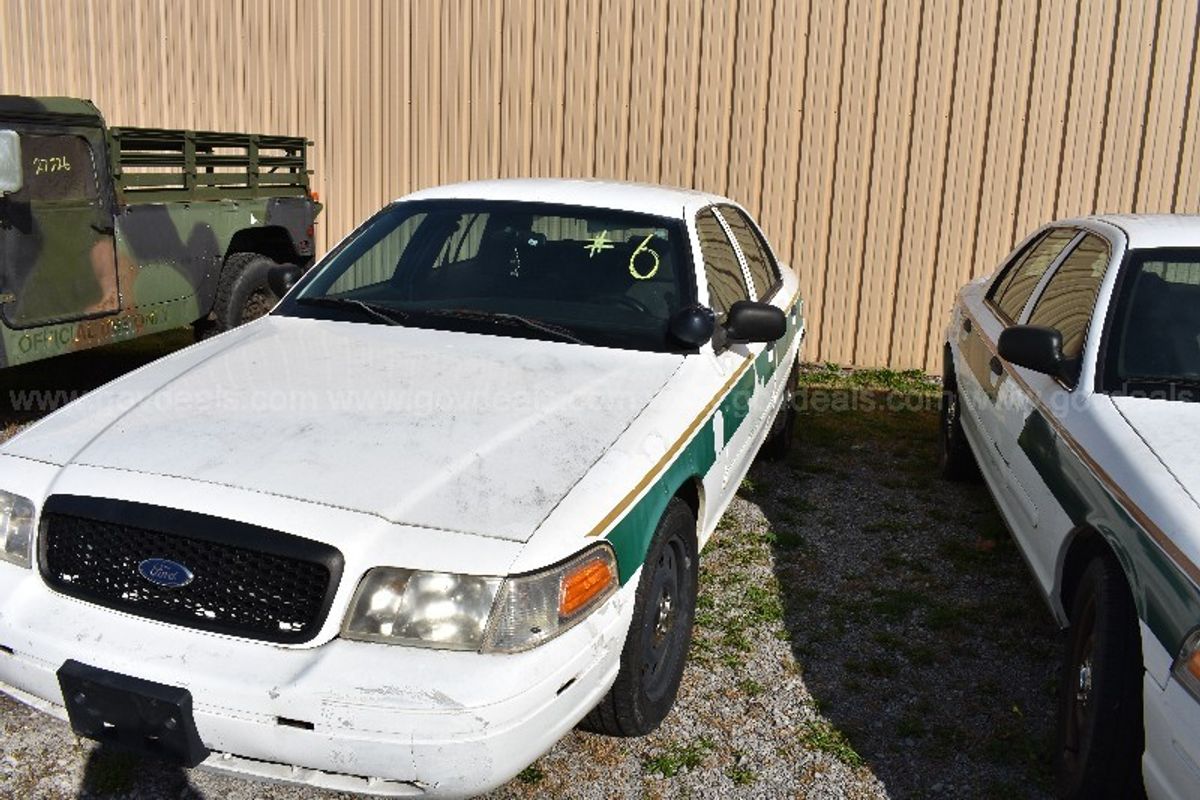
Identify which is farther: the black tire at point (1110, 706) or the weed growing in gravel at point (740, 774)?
the weed growing in gravel at point (740, 774)

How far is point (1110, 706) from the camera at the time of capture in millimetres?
2715

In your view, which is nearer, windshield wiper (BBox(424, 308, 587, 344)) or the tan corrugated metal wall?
windshield wiper (BBox(424, 308, 587, 344))

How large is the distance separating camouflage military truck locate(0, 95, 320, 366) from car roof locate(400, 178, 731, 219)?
2.19 metres

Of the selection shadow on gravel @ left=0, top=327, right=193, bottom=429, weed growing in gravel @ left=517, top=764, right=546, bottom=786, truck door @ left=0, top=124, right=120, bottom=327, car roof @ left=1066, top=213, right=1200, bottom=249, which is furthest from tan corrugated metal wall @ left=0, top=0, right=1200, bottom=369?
weed growing in gravel @ left=517, top=764, right=546, bottom=786

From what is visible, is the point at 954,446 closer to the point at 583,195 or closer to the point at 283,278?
the point at 583,195

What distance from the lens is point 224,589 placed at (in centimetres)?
246

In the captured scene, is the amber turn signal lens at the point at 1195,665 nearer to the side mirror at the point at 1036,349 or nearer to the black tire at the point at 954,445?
the side mirror at the point at 1036,349

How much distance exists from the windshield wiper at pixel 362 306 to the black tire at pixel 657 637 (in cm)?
131

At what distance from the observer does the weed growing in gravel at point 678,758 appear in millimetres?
3119

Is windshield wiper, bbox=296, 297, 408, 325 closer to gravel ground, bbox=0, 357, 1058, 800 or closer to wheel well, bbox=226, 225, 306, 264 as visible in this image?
gravel ground, bbox=0, 357, 1058, 800

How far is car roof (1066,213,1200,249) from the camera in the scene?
12.5 ft

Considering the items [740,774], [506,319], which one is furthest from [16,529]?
[740,774]

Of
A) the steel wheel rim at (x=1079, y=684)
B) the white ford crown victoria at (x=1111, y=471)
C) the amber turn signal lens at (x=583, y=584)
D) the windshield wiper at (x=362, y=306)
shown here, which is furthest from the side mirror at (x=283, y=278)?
the steel wheel rim at (x=1079, y=684)

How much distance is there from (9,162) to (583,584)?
3.89 meters
